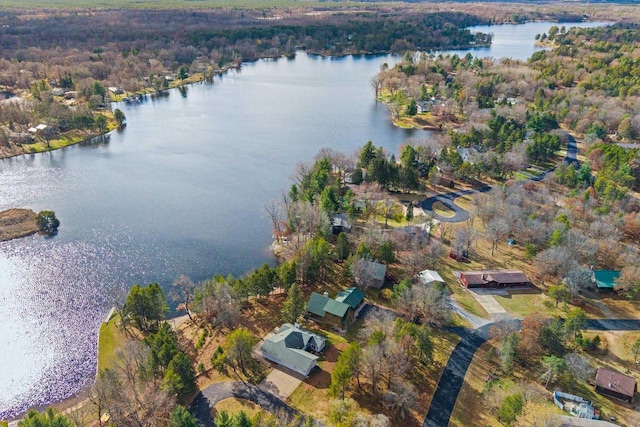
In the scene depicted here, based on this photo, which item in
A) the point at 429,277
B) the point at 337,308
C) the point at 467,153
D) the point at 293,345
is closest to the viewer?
the point at 293,345

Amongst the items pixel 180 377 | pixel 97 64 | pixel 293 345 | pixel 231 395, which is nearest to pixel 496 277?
pixel 293 345

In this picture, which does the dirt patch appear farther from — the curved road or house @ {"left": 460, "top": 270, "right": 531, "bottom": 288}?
house @ {"left": 460, "top": 270, "right": 531, "bottom": 288}

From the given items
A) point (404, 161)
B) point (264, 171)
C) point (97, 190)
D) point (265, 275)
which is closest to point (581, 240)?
point (404, 161)

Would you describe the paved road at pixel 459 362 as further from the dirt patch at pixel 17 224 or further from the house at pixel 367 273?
the dirt patch at pixel 17 224

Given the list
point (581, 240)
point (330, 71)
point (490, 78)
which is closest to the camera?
point (581, 240)

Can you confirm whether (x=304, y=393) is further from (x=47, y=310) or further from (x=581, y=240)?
(x=581, y=240)

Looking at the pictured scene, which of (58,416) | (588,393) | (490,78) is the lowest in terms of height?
(588,393)

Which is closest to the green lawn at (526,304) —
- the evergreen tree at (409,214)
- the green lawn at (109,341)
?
the evergreen tree at (409,214)

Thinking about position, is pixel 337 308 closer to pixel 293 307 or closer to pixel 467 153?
pixel 293 307
